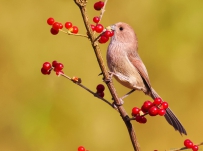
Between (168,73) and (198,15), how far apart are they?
0.66 m

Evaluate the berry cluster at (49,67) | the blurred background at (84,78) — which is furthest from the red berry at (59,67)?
the blurred background at (84,78)

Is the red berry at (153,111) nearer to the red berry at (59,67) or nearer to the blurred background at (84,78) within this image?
the red berry at (59,67)

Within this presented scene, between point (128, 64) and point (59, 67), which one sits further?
point (128, 64)

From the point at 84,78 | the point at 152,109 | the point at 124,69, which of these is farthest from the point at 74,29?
the point at 84,78

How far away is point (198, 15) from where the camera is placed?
412 centimetres

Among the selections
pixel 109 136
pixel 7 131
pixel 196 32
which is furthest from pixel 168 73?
pixel 7 131

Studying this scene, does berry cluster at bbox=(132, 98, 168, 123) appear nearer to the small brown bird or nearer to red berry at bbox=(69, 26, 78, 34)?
red berry at bbox=(69, 26, 78, 34)

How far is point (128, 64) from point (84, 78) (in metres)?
1.25

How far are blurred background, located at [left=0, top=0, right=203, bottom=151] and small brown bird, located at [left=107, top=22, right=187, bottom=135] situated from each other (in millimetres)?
959

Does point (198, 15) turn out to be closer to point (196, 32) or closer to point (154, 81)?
point (196, 32)

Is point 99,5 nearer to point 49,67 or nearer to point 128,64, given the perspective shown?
point 49,67

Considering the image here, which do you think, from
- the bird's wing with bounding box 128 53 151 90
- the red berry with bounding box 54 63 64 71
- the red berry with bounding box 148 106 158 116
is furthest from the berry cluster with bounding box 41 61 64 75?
the bird's wing with bounding box 128 53 151 90

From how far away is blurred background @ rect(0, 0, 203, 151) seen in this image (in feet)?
12.0

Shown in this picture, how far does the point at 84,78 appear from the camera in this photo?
393cm
